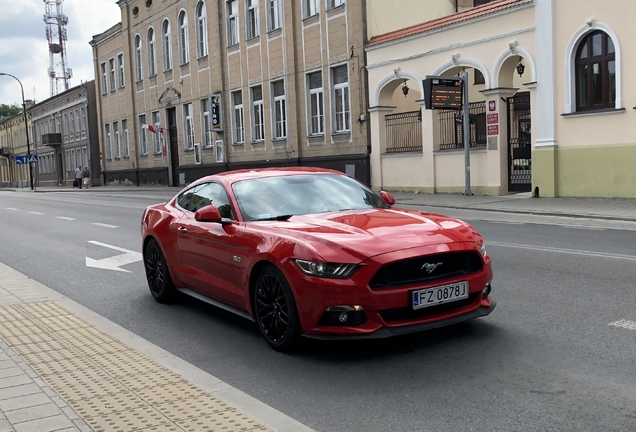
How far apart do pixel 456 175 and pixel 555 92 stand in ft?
14.5

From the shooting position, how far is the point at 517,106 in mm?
21234

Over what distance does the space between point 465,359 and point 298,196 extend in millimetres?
2309

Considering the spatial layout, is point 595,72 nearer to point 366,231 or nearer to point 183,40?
point 366,231

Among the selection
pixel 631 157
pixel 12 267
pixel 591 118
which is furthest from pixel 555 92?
pixel 12 267

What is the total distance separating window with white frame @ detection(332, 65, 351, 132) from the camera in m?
27.9

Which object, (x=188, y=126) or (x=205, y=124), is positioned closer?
(x=205, y=124)

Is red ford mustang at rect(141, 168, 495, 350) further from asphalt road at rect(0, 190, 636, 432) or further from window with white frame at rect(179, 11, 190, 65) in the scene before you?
window with white frame at rect(179, 11, 190, 65)

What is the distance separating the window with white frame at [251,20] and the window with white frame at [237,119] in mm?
3119

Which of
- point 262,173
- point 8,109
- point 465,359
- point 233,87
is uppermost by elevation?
point 8,109

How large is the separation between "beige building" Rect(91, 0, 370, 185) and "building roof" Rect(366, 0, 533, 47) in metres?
1.26

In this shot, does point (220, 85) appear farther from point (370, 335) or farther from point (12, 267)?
point (370, 335)

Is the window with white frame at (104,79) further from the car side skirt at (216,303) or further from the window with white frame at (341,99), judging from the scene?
the car side skirt at (216,303)

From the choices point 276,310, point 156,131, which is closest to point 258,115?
point 156,131

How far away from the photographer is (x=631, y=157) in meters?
17.7
